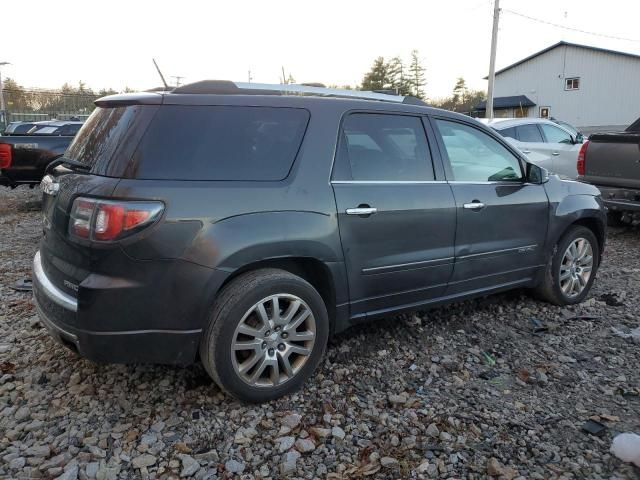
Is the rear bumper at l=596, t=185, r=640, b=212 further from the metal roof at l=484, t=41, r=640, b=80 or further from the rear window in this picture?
the metal roof at l=484, t=41, r=640, b=80

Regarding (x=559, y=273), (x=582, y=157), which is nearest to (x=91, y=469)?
(x=559, y=273)

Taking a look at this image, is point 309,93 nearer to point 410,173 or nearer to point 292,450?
point 410,173

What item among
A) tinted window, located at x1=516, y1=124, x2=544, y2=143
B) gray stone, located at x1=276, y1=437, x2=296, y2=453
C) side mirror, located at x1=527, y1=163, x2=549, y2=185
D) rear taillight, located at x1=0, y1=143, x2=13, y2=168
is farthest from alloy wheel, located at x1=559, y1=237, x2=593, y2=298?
rear taillight, located at x1=0, y1=143, x2=13, y2=168

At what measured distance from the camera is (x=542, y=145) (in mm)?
10336

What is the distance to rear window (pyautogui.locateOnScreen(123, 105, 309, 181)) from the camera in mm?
2822

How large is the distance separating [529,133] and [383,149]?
25.1 ft

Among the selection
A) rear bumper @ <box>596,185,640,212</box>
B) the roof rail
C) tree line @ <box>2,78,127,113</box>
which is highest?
tree line @ <box>2,78,127,113</box>

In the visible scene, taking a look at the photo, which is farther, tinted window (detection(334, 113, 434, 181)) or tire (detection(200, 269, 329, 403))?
tinted window (detection(334, 113, 434, 181))

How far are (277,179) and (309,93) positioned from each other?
0.74 metres

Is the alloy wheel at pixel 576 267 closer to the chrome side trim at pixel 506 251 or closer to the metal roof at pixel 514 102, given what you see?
the chrome side trim at pixel 506 251

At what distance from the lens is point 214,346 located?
2.89 m

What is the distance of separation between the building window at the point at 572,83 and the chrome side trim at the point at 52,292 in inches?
1624

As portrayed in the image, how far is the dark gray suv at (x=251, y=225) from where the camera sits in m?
2.74

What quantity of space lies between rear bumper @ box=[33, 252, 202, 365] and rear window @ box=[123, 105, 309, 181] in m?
0.78
